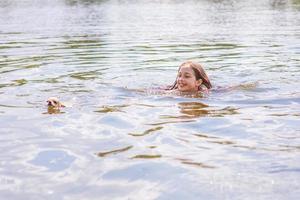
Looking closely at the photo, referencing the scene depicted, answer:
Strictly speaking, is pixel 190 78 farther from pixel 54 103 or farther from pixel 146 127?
pixel 146 127

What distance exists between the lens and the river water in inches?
222

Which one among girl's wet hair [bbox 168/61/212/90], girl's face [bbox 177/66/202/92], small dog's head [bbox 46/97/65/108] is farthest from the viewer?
girl's wet hair [bbox 168/61/212/90]

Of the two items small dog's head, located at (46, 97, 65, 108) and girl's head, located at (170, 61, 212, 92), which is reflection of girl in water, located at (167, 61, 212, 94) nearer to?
girl's head, located at (170, 61, 212, 92)

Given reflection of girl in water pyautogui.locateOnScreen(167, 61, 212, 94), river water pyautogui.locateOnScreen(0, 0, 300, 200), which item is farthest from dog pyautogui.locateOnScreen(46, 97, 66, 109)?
reflection of girl in water pyautogui.locateOnScreen(167, 61, 212, 94)

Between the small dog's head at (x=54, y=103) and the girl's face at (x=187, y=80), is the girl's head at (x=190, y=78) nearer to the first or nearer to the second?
the girl's face at (x=187, y=80)

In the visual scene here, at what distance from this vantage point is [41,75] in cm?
1322

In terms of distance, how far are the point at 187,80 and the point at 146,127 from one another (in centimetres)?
284

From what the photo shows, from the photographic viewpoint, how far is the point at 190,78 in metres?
10.8

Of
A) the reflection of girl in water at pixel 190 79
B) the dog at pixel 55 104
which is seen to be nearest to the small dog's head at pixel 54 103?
Result: the dog at pixel 55 104

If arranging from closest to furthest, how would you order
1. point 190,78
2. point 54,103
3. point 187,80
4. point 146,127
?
point 146,127 → point 54,103 → point 187,80 → point 190,78

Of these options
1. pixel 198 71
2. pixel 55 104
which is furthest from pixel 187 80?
pixel 55 104

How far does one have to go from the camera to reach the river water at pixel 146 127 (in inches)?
222

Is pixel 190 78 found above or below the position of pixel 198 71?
below

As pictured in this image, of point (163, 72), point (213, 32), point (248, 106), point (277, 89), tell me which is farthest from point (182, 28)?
point (248, 106)
